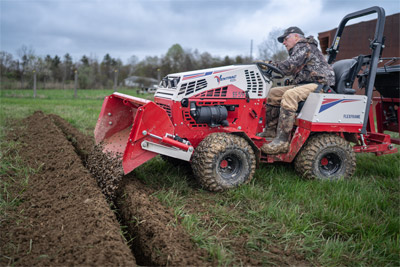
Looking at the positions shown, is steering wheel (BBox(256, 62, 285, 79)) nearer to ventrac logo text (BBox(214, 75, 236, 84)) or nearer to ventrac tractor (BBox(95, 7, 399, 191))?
ventrac tractor (BBox(95, 7, 399, 191))

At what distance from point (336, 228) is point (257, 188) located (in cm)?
108

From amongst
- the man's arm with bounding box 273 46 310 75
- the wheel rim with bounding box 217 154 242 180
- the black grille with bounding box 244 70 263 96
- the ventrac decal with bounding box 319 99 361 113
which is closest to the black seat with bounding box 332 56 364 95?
the ventrac decal with bounding box 319 99 361 113

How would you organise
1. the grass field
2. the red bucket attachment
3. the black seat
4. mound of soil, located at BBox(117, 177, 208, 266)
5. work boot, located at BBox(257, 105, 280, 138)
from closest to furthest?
1. mound of soil, located at BBox(117, 177, 208, 266)
2. the grass field
3. the red bucket attachment
4. the black seat
5. work boot, located at BBox(257, 105, 280, 138)

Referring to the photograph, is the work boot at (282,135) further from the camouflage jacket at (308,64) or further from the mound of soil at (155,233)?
the mound of soil at (155,233)

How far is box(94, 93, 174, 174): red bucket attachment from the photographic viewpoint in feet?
12.0

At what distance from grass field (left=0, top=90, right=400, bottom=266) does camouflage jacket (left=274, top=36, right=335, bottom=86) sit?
145 centimetres

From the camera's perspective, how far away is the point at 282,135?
180 inches

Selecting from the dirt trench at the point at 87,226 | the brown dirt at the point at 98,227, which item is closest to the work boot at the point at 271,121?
the brown dirt at the point at 98,227

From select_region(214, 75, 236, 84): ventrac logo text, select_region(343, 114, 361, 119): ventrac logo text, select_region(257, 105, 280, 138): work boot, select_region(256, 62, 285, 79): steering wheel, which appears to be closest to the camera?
select_region(214, 75, 236, 84): ventrac logo text

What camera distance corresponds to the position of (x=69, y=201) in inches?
130

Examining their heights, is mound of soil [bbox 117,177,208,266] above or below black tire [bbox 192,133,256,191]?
below

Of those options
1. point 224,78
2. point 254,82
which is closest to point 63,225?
point 224,78

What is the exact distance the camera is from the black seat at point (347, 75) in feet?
15.7

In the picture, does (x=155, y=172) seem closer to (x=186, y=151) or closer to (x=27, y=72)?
(x=186, y=151)
